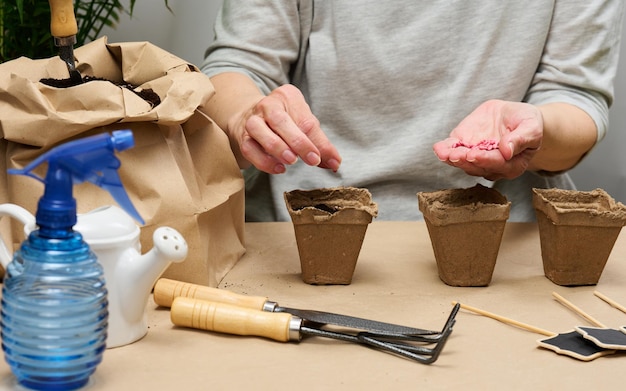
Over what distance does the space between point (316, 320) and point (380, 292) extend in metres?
0.17

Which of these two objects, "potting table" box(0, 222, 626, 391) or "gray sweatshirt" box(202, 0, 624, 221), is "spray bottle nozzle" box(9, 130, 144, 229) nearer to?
"potting table" box(0, 222, 626, 391)

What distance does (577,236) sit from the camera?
3.17 feet

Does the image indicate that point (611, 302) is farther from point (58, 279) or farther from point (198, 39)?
point (198, 39)

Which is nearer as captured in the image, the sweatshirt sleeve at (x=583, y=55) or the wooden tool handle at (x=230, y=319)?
the wooden tool handle at (x=230, y=319)

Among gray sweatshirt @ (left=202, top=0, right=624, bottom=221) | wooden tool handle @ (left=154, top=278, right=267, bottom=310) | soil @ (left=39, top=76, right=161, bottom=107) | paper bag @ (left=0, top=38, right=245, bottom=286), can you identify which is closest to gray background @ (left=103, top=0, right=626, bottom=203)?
gray sweatshirt @ (left=202, top=0, right=624, bottom=221)

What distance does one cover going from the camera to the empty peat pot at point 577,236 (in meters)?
0.95

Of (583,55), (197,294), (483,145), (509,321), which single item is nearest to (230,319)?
(197,294)

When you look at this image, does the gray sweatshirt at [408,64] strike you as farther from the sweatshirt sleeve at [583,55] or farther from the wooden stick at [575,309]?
the wooden stick at [575,309]

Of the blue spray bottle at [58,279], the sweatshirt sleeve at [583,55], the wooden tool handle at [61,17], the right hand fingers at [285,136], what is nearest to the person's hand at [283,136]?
the right hand fingers at [285,136]

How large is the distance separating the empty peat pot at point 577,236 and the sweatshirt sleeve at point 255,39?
54 centimetres

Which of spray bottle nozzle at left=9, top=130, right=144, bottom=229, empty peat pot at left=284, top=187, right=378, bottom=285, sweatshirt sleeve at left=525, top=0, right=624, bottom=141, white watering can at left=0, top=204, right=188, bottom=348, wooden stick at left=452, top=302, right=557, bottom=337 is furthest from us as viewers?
sweatshirt sleeve at left=525, top=0, right=624, bottom=141

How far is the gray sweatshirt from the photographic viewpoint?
1347mm

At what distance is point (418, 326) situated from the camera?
2.78 feet

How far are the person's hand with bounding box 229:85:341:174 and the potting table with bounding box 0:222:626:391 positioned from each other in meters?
0.15
